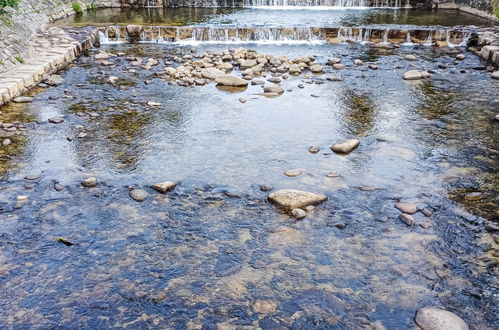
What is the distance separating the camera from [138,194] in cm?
502

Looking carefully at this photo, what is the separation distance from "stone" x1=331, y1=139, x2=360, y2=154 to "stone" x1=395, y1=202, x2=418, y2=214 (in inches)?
59.4

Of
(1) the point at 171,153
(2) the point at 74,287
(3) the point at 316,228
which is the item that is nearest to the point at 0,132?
(1) the point at 171,153

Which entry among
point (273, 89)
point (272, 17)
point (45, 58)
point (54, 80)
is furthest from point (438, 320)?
point (272, 17)

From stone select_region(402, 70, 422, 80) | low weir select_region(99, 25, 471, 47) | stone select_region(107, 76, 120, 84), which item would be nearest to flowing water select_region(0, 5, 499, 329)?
stone select_region(107, 76, 120, 84)

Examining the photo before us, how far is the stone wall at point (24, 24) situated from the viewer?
923cm

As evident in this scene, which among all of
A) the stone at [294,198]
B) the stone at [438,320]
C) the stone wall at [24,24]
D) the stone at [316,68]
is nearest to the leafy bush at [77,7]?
the stone wall at [24,24]

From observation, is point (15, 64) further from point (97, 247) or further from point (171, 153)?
point (97, 247)

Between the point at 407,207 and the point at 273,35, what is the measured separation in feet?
34.2

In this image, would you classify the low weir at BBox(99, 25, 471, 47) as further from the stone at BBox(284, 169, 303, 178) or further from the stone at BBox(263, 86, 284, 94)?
the stone at BBox(284, 169, 303, 178)

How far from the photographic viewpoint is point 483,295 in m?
3.50

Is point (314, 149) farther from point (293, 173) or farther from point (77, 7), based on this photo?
point (77, 7)

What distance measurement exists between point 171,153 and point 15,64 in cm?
555

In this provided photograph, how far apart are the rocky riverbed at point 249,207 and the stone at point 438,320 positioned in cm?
2

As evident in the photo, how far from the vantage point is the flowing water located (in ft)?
11.3
